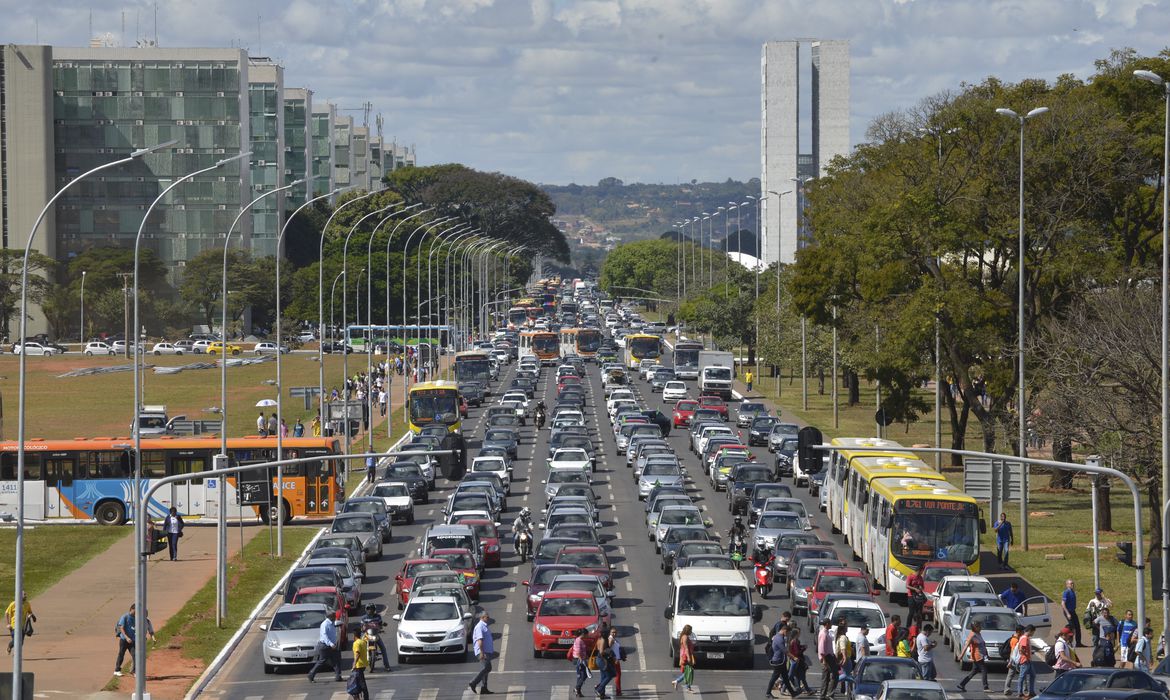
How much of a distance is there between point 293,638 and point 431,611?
2.90 meters

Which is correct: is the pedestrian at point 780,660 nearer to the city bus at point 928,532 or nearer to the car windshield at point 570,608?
the car windshield at point 570,608

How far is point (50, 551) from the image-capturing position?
2045 inches

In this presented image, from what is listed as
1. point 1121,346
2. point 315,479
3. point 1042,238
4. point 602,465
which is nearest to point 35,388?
point 602,465

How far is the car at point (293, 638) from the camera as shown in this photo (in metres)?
34.7

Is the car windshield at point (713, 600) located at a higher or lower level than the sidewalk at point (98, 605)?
higher

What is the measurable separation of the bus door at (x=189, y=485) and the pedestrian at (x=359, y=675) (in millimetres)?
24756

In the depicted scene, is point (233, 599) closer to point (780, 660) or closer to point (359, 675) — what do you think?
point (359, 675)

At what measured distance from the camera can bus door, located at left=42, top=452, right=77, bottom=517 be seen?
187ft

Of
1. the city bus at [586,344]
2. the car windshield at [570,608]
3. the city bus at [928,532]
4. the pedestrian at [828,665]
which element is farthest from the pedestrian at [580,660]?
the city bus at [586,344]

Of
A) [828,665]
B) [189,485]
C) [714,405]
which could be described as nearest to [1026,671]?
[828,665]

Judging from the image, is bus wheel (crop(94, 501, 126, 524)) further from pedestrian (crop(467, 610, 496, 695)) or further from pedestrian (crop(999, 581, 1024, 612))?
pedestrian (crop(999, 581, 1024, 612))

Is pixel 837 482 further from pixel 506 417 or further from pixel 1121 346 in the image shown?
pixel 506 417

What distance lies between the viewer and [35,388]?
112312 millimetres

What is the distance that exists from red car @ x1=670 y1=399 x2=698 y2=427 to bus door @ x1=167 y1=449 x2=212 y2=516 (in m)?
35.8
